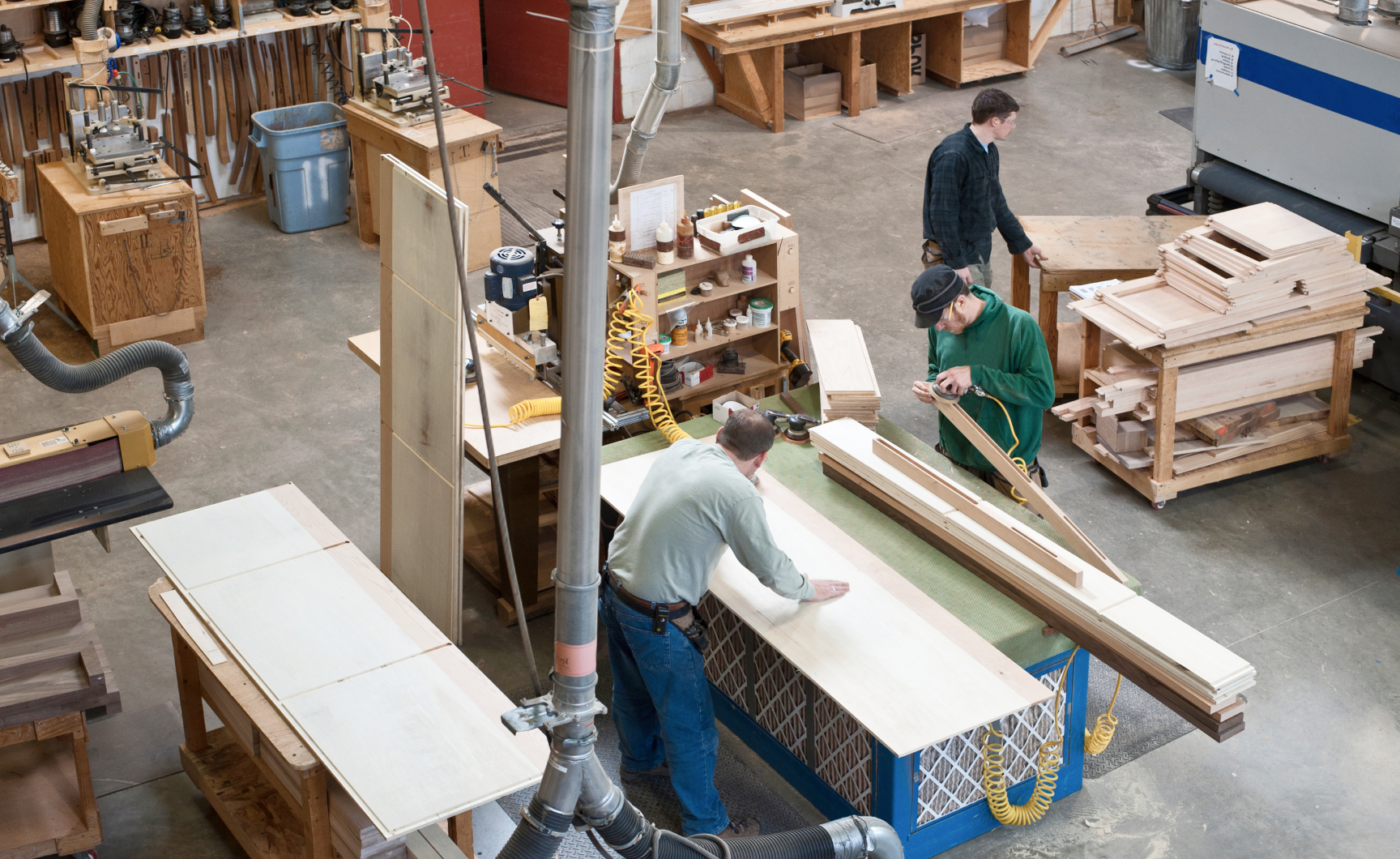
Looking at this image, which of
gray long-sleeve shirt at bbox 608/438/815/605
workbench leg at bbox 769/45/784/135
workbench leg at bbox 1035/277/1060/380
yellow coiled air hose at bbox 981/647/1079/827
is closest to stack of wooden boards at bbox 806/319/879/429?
gray long-sleeve shirt at bbox 608/438/815/605

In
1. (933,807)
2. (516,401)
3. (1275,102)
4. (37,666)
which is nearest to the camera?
(37,666)

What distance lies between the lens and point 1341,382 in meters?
6.61

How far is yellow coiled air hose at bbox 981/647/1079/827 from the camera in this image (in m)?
4.55

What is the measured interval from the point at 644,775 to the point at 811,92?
713 centimetres

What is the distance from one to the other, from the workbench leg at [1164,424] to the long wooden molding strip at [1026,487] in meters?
1.07

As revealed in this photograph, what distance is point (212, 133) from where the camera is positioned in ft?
31.3

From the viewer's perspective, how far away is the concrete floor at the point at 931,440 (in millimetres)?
4891

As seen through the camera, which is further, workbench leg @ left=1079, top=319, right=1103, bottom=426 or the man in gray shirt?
workbench leg @ left=1079, top=319, right=1103, bottom=426

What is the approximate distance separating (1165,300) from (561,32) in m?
5.94

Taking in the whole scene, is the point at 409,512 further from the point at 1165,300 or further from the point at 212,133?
the point at 212,133

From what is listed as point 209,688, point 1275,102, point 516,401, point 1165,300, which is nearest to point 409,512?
point 516,401

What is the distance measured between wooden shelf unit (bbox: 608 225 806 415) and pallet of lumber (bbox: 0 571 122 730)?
245 centimetres

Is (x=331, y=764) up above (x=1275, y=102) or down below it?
below

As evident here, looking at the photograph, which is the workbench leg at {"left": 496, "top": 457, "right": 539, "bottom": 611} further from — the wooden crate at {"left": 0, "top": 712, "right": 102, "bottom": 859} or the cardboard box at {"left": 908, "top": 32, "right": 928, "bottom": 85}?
the cardboard box at {"left": 908, "top": 32, "right": 928, "bottom": 85}
